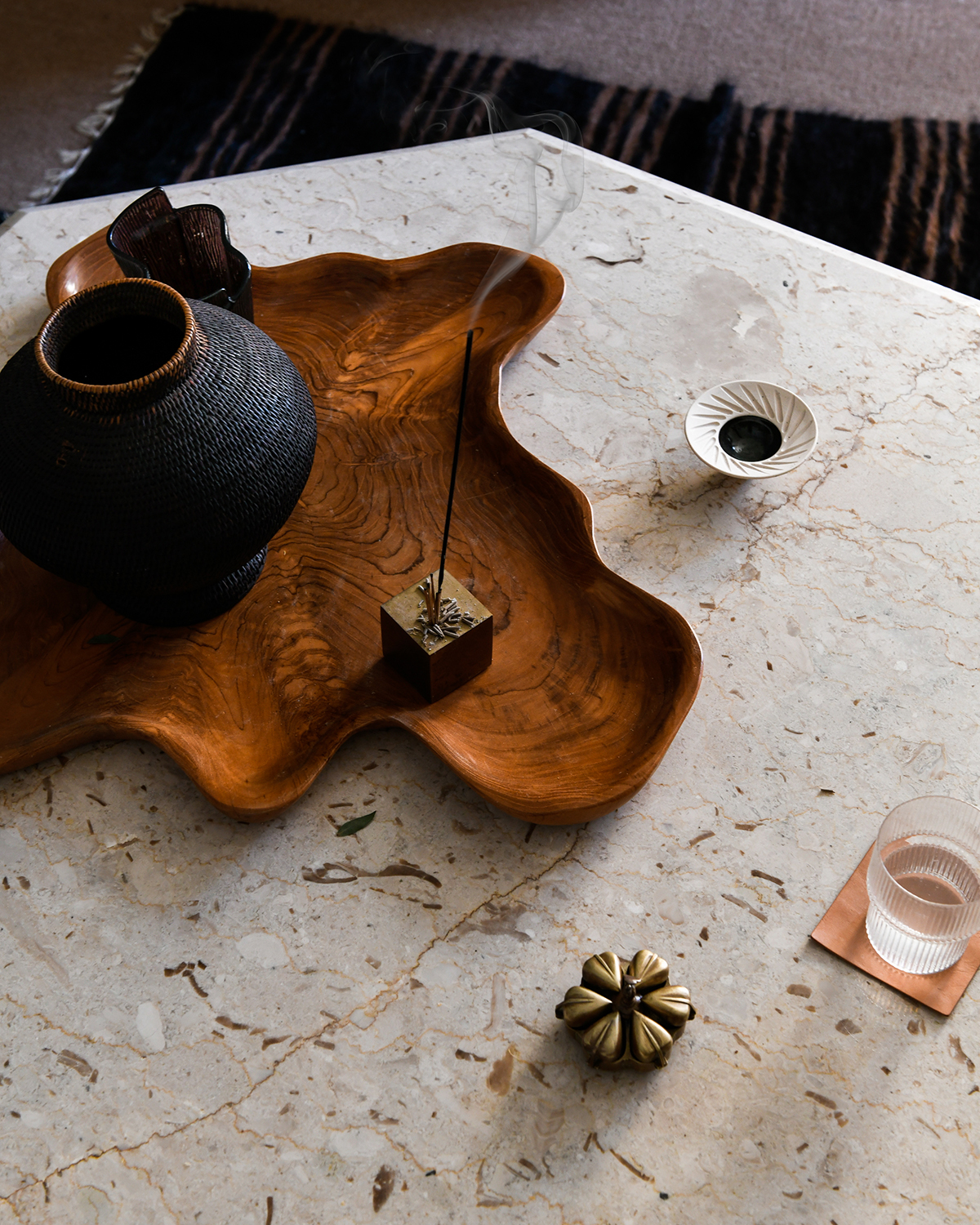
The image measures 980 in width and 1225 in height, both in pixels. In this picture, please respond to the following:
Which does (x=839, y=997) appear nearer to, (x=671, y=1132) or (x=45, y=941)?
(x=671, y=1132)

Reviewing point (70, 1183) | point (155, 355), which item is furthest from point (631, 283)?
point (70, 1183)

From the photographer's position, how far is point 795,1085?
0.79 metres

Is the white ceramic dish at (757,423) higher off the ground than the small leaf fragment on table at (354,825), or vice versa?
the white ceramic dish at (757,423)

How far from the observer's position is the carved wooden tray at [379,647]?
0.92 m

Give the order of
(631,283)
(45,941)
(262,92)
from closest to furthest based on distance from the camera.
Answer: (45,941) < (631,283) < (262,92)

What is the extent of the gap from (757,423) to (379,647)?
495 millimetres

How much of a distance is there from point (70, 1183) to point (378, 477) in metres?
0.69

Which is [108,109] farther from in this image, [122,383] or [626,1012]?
[626,1012]

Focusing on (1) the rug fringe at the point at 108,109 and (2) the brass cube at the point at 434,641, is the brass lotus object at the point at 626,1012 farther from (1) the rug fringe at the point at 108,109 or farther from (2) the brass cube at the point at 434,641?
(1) the rug fringe at the point at 108,109

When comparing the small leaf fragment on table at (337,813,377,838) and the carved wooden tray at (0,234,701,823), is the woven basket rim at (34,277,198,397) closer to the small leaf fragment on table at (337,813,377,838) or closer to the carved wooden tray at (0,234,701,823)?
the carved wooden tray at (0,234,701,823)

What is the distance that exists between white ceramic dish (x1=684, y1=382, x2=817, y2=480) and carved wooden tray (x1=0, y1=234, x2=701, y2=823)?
18 cm

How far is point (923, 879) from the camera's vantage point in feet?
2.77

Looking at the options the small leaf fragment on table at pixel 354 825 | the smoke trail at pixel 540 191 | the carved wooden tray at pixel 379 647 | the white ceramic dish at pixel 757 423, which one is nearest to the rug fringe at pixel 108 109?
the smoke trail at pixel 540 191

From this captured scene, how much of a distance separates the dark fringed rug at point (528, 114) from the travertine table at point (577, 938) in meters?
0.97
